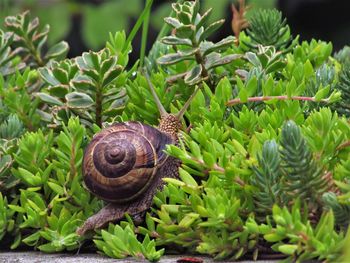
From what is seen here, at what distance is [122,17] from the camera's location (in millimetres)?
5398

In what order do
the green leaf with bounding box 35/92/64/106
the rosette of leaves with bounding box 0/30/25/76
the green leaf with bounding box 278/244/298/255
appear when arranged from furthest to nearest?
the rosette of leaves with bounding box 0/30/25/76, the green leaf with bounding box 35/92/64/106, the green leaf with bounding box 278/244/298/255

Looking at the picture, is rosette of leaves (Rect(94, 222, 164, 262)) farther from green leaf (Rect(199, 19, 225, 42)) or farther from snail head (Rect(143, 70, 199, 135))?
green leaf (Rect(199, 19, 225, 42))

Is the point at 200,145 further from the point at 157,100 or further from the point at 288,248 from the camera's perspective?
the point at 288,248

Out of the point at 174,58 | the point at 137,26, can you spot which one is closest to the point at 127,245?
the point at 174,58

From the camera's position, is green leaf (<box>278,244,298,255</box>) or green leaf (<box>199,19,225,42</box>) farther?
green leaf (<box>199,19,225,42</box>)

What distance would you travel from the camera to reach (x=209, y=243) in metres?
2.16

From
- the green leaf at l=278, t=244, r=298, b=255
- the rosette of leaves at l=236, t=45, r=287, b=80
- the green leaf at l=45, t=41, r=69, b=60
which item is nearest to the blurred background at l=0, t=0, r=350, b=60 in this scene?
the green leaf at l=45, t=41, r=69, b=60

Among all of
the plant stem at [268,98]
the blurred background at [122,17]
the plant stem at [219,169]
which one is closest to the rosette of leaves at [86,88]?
the plant stem at [268,98]

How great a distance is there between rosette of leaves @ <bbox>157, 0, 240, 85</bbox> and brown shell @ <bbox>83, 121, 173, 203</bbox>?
331 millimetres

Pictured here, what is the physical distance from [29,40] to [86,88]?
79 cm

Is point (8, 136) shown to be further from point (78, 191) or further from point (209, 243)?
point (209, 243)

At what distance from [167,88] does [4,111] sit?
25.4 inches

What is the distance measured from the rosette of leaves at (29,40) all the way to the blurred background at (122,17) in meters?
Answer: 1.83

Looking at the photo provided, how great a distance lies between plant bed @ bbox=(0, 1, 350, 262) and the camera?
2041mm
